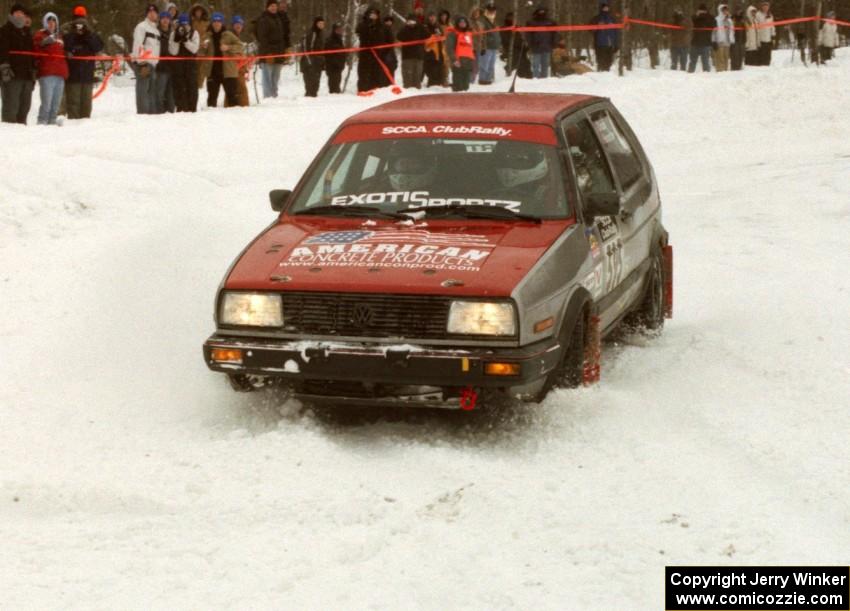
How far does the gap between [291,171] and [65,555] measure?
12.7m

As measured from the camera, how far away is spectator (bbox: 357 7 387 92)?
80.2ft

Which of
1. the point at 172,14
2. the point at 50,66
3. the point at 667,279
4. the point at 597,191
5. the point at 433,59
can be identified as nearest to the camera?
the point at 597,191

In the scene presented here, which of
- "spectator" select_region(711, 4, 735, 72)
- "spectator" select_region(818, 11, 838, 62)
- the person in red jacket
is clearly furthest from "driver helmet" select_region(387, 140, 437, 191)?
"spectator" select_region(818, 11, 838, 62)

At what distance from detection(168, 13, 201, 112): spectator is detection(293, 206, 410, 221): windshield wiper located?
41.6 ft

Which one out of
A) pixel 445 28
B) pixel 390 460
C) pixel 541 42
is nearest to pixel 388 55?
pixel 445 28

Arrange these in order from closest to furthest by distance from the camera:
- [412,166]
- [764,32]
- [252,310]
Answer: [252,310] → [412,166] → [764,32]

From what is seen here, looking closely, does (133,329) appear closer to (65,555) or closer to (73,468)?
(73,468)

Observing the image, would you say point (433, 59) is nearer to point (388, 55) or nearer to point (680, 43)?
point (388, 55)

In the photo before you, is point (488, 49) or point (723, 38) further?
point (723, 38)

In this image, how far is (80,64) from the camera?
1897 cm

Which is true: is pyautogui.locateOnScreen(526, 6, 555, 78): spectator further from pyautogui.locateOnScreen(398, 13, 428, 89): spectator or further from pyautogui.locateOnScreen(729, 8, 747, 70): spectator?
pyautogui.locateOnScreen(729, 8, 747, 70): spectator

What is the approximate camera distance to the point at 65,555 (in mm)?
5195

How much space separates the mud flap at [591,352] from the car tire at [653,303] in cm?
175

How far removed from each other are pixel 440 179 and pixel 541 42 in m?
20.9
